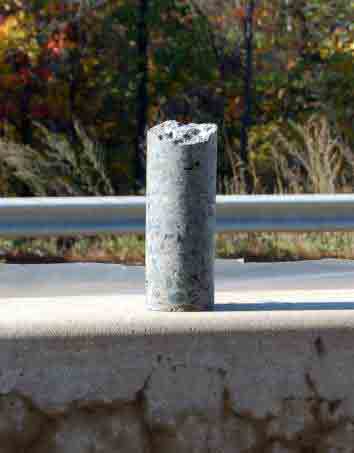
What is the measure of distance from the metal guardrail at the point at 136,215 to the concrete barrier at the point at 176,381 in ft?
10.3

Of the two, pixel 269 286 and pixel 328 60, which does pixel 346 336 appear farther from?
pixel 328 60

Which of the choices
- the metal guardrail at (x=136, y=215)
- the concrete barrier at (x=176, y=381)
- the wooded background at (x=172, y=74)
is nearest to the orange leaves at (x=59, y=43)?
the wooded background at (x=172, y=74)

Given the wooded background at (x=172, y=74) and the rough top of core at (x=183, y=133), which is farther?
the wooded background at (x=172, y=74)

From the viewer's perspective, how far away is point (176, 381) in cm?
286

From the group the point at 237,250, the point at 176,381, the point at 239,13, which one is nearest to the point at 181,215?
the point at 176,381

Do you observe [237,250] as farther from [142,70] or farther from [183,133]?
[142,70]

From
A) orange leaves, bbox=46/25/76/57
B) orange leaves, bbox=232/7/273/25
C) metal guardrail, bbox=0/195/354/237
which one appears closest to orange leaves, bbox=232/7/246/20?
orange leaves, bbox=232/7/273/25

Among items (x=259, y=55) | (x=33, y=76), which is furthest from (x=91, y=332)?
(x=259, y=55)

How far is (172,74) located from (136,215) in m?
9.53

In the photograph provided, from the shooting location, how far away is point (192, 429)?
2.88 meters

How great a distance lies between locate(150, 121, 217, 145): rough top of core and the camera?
312 centimetres

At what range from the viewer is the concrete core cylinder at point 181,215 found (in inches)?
122

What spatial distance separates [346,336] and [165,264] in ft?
2.05

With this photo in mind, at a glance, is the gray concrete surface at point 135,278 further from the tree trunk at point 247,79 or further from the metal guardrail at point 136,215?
the tree trunk at point 247,79
